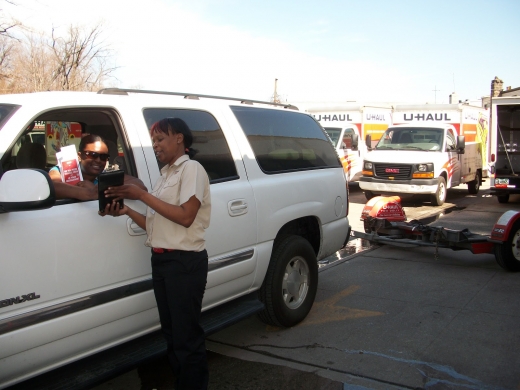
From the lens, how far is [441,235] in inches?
262

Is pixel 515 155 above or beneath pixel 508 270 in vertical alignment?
above

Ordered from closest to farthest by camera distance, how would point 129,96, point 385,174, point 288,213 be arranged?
1. point 129,96
2. point 288,213
3. point 385,174

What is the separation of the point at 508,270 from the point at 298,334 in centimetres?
321

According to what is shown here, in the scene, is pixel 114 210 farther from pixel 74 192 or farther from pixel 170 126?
pixel 170 126

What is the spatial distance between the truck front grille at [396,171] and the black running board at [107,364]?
32.1 ft

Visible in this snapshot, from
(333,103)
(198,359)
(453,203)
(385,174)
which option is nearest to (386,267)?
(198,359)

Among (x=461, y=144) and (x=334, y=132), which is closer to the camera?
(x=461, y=144)

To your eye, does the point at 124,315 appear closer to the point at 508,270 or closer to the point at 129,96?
the point at 129,96

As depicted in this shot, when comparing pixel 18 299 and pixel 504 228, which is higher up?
pixel 18 299

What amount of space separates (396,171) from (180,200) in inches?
421

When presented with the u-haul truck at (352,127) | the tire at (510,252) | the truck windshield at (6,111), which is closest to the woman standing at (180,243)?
the truck windshield at (6,111)

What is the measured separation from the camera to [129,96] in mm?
3463

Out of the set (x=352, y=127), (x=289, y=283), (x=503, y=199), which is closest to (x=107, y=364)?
(x=289, y=283)

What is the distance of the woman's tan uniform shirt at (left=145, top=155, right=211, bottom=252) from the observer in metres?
2.87
